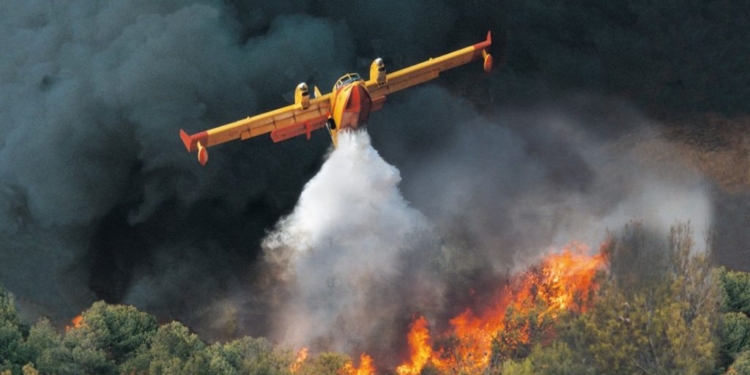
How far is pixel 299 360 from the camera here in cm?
10462

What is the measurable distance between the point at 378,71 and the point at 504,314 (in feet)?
52.8

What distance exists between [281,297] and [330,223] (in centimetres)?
557

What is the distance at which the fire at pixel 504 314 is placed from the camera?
102125 mm

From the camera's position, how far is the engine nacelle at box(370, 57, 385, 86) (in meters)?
102

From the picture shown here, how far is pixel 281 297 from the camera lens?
10875 cm

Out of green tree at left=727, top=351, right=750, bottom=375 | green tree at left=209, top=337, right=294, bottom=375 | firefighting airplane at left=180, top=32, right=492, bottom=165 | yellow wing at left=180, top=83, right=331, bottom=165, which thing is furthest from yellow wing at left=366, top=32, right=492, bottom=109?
green tree at left=727, top=351, right=750, bottom=375

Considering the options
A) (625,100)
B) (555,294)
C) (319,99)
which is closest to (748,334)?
(555,294)

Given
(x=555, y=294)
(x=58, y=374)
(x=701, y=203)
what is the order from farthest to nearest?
(x=701, y=203)
(x=555, y=294)
(x=58, y=374)

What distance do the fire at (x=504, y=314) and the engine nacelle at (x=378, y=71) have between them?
14.5 metres

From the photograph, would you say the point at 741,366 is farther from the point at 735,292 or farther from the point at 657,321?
the point at 735,292

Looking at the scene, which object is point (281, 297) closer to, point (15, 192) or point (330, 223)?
point (330, 223)

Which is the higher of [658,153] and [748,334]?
[658,153]

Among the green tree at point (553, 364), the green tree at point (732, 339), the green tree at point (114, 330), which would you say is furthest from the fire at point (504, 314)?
the green tree at point (114, 330)

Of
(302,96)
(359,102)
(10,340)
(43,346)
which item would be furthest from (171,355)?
(359,102)
